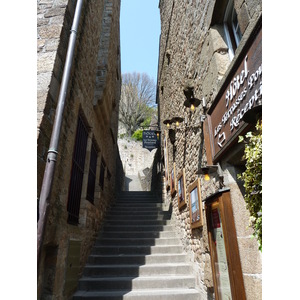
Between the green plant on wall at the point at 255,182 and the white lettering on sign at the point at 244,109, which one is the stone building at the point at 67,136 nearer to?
the green plant on wall at the point at 255,182

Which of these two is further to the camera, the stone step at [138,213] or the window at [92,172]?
the stone step at [138,213]

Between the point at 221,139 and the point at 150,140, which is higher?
the point at 150,140

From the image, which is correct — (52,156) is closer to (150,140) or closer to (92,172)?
(92,172)

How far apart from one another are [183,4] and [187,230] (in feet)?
18.0

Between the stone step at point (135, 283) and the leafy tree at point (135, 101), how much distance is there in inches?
855

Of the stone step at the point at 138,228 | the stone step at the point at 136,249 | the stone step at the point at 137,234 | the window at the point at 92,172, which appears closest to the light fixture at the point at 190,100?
the window at the point at 92,172

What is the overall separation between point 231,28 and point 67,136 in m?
2.92

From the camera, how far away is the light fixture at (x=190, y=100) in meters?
3.59

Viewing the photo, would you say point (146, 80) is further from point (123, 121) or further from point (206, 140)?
point (206, 140)

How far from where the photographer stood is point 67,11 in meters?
3.22

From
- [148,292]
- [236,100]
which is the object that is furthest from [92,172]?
[236,100]

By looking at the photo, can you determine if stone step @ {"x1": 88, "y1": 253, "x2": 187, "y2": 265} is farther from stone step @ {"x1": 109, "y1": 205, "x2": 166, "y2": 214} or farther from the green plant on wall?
the green plant on wall

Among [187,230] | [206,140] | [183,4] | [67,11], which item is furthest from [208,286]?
[183,4]

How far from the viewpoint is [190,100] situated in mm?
3645
